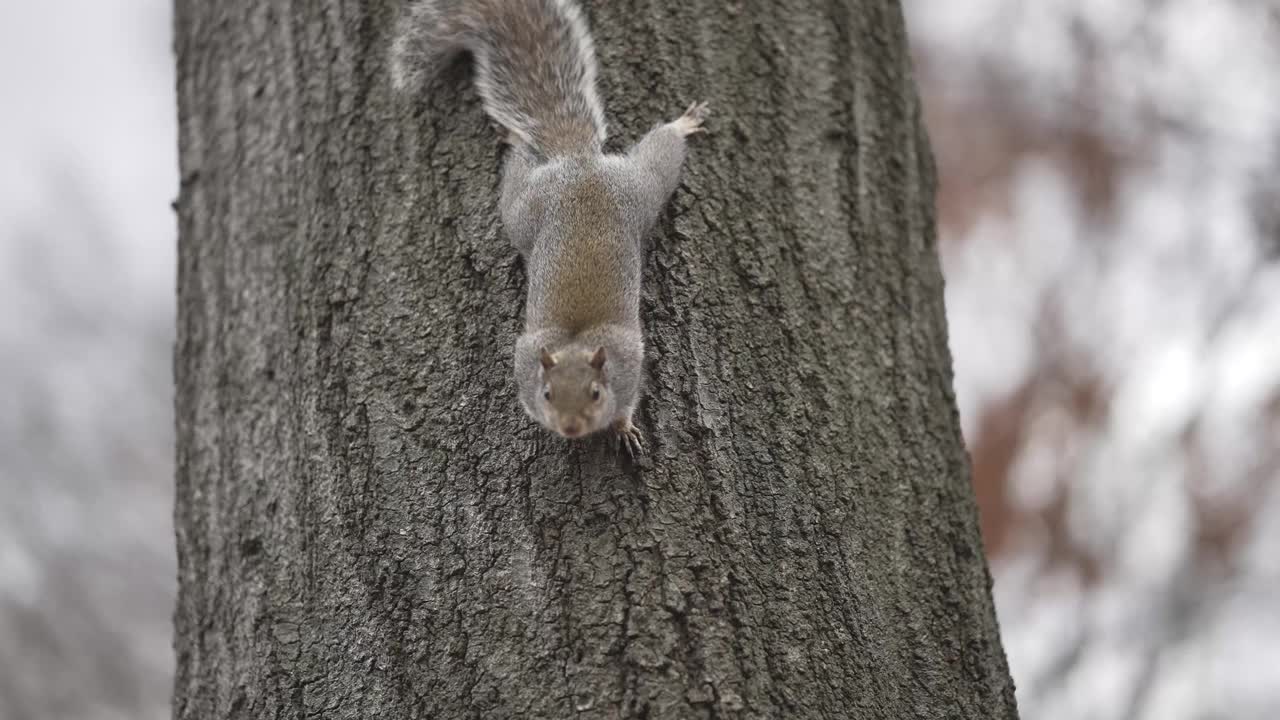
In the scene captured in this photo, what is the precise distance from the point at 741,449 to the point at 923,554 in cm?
48

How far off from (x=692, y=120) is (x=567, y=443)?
2.72ft

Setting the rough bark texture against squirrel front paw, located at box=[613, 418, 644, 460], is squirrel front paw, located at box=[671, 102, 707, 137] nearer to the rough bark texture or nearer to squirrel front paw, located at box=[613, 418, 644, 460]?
the rough bark texture

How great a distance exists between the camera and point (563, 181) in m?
2.78

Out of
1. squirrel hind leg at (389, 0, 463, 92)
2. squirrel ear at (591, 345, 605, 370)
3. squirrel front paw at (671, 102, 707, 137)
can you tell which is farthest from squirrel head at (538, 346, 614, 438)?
squirrel hind leg at (389, 0, 463, 92)

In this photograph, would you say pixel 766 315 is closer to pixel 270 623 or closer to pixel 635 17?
pixel 635 17

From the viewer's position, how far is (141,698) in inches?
272

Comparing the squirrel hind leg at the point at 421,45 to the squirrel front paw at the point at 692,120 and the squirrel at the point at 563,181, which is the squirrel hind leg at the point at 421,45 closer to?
the squirrel at the point at 563,181

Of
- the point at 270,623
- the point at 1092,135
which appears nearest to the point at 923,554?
the point at 270,623

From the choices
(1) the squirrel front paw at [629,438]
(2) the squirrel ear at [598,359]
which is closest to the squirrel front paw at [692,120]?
(2) the squirrel ear at [598,359]

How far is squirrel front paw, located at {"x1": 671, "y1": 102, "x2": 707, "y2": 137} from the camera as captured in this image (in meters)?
2.49

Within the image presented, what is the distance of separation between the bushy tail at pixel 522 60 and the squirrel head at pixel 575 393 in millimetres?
555

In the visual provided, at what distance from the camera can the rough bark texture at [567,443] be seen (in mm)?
1957

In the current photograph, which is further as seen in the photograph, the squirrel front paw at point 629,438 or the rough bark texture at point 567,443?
the squirrel front paw at point 629,438

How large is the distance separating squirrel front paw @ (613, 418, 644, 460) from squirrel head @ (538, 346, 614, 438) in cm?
5
